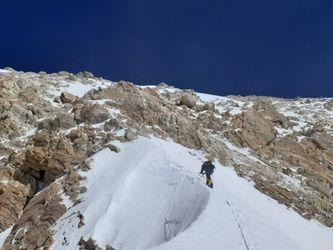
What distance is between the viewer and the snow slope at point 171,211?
22.6m

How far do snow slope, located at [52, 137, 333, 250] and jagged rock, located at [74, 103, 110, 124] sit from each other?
4244 mm

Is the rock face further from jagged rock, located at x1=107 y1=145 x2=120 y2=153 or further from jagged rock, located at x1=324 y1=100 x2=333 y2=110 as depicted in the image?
jagged rock, located at x1=324 y1=100 x2=333 y2=110

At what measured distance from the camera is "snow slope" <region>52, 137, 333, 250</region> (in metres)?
22.6

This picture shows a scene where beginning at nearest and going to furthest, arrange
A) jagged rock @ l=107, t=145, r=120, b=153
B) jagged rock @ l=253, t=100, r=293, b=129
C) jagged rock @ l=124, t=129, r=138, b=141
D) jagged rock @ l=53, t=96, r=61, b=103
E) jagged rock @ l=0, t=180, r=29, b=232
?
jagged rock @ l=0, t=180, r=29, b=232 → jagged rock @ l=107, t=145, r=120, b=153 → jagged rock @ l=124, t=129, r=138, b=141 → jagged rock @ l=253, t=100, r=293, b=129 → jagged rock @ l=53, t=96, r=61, b=103

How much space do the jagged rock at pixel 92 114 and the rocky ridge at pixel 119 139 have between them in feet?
0.26

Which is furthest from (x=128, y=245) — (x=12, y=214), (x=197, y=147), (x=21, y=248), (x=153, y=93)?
(x=153, y=93)

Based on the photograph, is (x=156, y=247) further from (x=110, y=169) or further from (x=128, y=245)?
(x=110, y=169)

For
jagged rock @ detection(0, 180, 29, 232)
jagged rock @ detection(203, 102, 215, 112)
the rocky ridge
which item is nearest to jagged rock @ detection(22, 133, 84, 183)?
the rocky ridge

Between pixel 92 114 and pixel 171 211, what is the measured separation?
13982 millimetres

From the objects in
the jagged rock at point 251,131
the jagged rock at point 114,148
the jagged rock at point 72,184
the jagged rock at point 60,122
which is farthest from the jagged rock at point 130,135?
the jagged rock at point 251,131

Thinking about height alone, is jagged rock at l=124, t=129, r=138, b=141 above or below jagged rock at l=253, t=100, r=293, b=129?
below

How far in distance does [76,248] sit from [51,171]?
8877 mm

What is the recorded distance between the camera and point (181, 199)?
26.0m

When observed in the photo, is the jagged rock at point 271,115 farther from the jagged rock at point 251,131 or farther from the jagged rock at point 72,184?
the jagged rock at point 72,184
